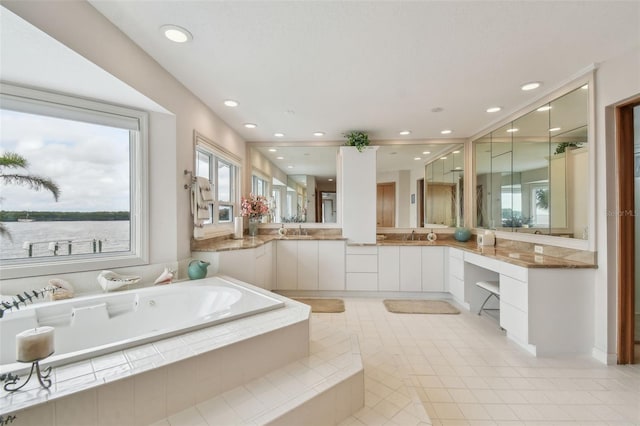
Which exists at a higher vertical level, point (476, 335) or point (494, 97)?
point (494, 97)

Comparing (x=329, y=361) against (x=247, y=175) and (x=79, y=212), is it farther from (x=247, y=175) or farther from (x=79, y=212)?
(x=247, y=175)

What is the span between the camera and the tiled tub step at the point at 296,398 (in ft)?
3.84

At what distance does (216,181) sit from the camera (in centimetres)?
349


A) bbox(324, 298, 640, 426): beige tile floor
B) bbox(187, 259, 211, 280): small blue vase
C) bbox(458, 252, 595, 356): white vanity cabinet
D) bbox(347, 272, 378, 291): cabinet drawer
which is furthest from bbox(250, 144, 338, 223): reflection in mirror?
bbox(458, 252, 595, 356): white vanity cabinet

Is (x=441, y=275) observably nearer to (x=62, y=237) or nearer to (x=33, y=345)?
(x=33, y=345)

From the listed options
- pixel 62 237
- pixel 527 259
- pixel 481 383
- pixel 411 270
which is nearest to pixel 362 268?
pixel 411 270

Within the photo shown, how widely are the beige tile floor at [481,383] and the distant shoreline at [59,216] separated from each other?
76.2 inches

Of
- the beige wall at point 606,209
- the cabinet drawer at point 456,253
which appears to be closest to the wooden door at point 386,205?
the cabinet drawer at point 456,253

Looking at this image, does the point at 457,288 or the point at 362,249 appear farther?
the point at 362,249

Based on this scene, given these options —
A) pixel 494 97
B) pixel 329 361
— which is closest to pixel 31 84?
pixel 329 361

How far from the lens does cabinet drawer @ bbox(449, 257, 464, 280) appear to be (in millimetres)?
3453

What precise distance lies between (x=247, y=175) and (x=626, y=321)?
4481mm

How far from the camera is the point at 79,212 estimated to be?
7.04ft

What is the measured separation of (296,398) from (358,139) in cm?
337
